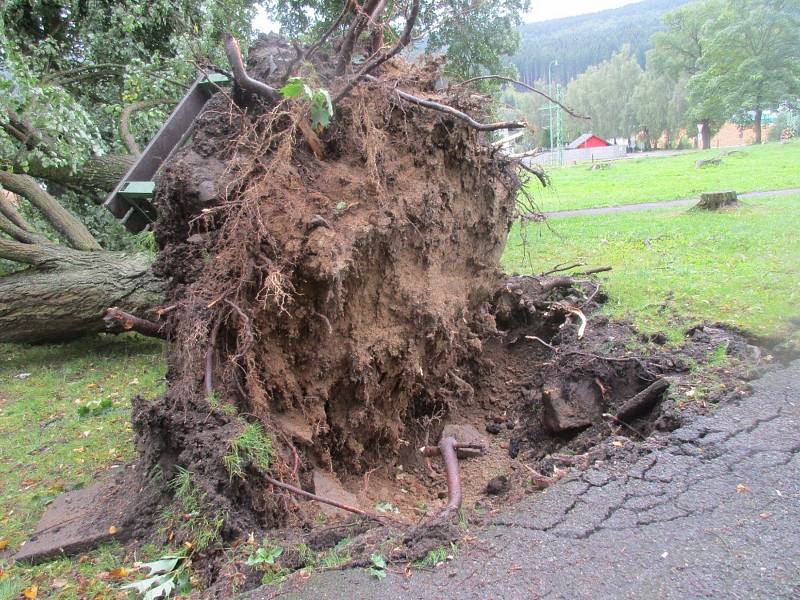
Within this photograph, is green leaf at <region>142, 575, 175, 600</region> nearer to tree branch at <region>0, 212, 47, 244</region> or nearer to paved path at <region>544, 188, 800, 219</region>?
tree branch at <region>0, 212, 47, 244</region>

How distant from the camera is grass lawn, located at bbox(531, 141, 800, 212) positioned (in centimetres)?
1460

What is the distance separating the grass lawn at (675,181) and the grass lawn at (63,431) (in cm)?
824

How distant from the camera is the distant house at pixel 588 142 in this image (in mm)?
49844

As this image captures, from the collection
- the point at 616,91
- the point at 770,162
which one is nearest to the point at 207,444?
the point at 770,162

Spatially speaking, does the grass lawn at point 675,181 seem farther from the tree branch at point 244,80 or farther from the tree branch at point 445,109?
the tree branch at point 244,80

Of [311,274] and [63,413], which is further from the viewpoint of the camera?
[63,413]

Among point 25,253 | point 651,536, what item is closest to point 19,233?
point 25,253

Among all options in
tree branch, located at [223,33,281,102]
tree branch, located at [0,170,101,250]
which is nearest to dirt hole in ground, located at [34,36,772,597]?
tree branch, located at [223,33,281,102]

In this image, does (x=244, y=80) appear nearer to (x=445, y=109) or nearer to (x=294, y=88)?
(x=294, y=88)

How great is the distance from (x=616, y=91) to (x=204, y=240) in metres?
59.7

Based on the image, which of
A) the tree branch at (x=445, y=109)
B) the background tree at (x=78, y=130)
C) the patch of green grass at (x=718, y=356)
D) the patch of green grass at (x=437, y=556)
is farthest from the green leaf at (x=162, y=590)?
the background tree at (x=78, y=130)

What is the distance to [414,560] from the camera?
8.04ft

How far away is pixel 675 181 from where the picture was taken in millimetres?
18078

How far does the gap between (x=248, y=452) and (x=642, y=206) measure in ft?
42.2
